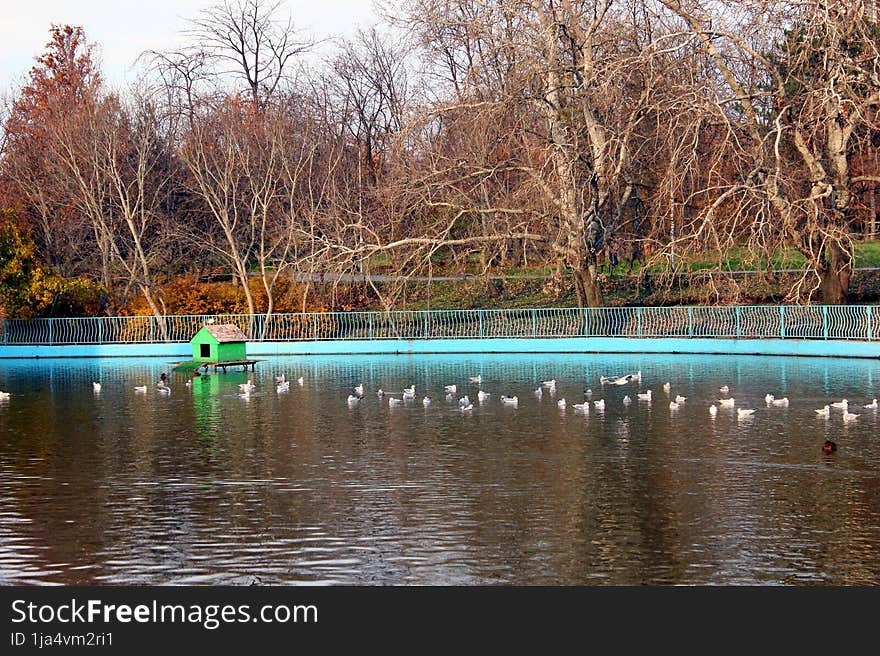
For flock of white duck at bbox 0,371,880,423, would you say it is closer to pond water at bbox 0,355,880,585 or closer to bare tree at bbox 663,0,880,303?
pond water at bbox 0,355,880,585

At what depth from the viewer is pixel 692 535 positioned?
11.2 meters

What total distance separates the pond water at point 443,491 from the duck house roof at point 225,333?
8.70m

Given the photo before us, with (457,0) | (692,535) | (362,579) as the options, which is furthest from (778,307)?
(362,579)

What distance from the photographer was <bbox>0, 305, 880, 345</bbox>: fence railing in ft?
118

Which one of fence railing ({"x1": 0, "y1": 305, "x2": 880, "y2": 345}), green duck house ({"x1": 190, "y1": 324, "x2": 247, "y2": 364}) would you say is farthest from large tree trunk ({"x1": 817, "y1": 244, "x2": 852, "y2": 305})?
green duck house ({"x1": 190, "y1": 324, "x2": 247, "y2": 364})

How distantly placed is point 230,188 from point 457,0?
17.5 meters

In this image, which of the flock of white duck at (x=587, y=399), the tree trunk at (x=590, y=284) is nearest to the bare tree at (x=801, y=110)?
the tree trunk at (x=590, y=284)

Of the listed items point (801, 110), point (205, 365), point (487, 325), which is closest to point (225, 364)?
point (205, 365)

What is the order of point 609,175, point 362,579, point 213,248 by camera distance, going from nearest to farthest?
point 362,579, point 609,175, point 213,248

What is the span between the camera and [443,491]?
1376 centimetres

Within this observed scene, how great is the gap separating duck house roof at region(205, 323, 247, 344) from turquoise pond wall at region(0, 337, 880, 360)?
25.6 ft

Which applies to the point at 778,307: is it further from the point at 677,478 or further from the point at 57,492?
the point at 57,492

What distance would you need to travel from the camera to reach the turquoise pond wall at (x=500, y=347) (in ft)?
115

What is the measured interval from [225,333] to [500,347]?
1067cm
